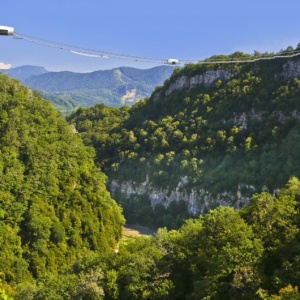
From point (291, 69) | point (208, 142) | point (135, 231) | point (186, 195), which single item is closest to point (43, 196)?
point (135, 231)

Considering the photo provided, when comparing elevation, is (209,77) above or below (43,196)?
above

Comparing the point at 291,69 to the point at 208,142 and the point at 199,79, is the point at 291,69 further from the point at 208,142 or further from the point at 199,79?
the point at 199,79

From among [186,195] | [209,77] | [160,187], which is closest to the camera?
[186,195]

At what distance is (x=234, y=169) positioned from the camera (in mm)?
65500

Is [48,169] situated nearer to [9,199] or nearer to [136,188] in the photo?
[9,199]

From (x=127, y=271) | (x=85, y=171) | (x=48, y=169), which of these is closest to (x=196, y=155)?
(x=85, y=171)

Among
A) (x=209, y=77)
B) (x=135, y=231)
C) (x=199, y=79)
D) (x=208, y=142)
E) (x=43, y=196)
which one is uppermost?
(x=209, y=77)

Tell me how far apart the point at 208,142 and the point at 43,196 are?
33118mm

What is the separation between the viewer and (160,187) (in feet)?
239

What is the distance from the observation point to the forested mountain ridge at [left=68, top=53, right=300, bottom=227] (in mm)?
63156

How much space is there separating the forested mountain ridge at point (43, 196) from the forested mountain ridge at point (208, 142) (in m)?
18.0

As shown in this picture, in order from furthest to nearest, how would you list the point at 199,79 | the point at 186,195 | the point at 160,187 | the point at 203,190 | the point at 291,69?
the point at 199,79 → the point at 160,187 → the point at 186,195 → the point at 291,69 → the point at 203,190

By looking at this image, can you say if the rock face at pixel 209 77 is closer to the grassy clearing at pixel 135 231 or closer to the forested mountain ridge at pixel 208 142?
the forested mountain ridge at pixel 208 142

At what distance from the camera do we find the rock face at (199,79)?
78375mm
